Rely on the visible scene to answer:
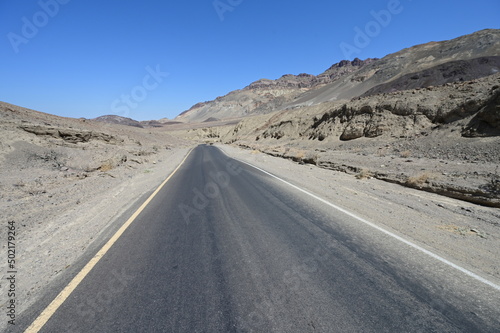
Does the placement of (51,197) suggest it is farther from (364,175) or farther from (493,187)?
(493,187)

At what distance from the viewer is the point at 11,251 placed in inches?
174

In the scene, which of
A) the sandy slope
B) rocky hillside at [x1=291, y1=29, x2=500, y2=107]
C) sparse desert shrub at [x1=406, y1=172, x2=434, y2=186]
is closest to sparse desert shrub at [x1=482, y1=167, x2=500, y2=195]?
sparse desert shrub at [x1=406, y1=172, x2=434, y2=186]

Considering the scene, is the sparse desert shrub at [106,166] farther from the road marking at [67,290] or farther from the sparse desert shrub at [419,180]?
the sparse desert shrub at [419,180]

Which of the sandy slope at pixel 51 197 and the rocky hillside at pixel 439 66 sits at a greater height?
the rocky hillside at pixel 439 66

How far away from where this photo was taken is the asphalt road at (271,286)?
2504 millimetres

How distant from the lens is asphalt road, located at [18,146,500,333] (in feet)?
8.21

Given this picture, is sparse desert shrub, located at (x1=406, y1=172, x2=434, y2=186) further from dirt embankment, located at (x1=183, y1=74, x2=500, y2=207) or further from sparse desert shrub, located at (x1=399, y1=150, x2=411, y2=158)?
sparse desert shrub, located at (x1=399, y1=150, x2=411, y2=158)

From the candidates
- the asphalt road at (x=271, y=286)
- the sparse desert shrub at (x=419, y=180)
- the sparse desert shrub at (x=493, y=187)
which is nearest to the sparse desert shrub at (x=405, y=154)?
the sparse desert shrub at (x=419, y=180)

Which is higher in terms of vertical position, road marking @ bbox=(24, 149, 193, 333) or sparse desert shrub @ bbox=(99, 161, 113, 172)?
sparse desert shrub @ bbox=(99, 161, 113, 172)

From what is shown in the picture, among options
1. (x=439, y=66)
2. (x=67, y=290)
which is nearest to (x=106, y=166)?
(x=67, y=290)

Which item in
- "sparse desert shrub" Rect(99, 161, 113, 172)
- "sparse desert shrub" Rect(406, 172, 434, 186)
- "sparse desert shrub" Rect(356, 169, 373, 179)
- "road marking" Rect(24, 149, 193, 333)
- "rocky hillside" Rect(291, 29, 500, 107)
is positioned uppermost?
"rocky hillside" Rect(291, 29, 500, 107)

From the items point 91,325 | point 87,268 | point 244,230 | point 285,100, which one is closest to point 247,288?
point 91,325

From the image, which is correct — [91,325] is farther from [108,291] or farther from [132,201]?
[132,201]

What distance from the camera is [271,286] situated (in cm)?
310
